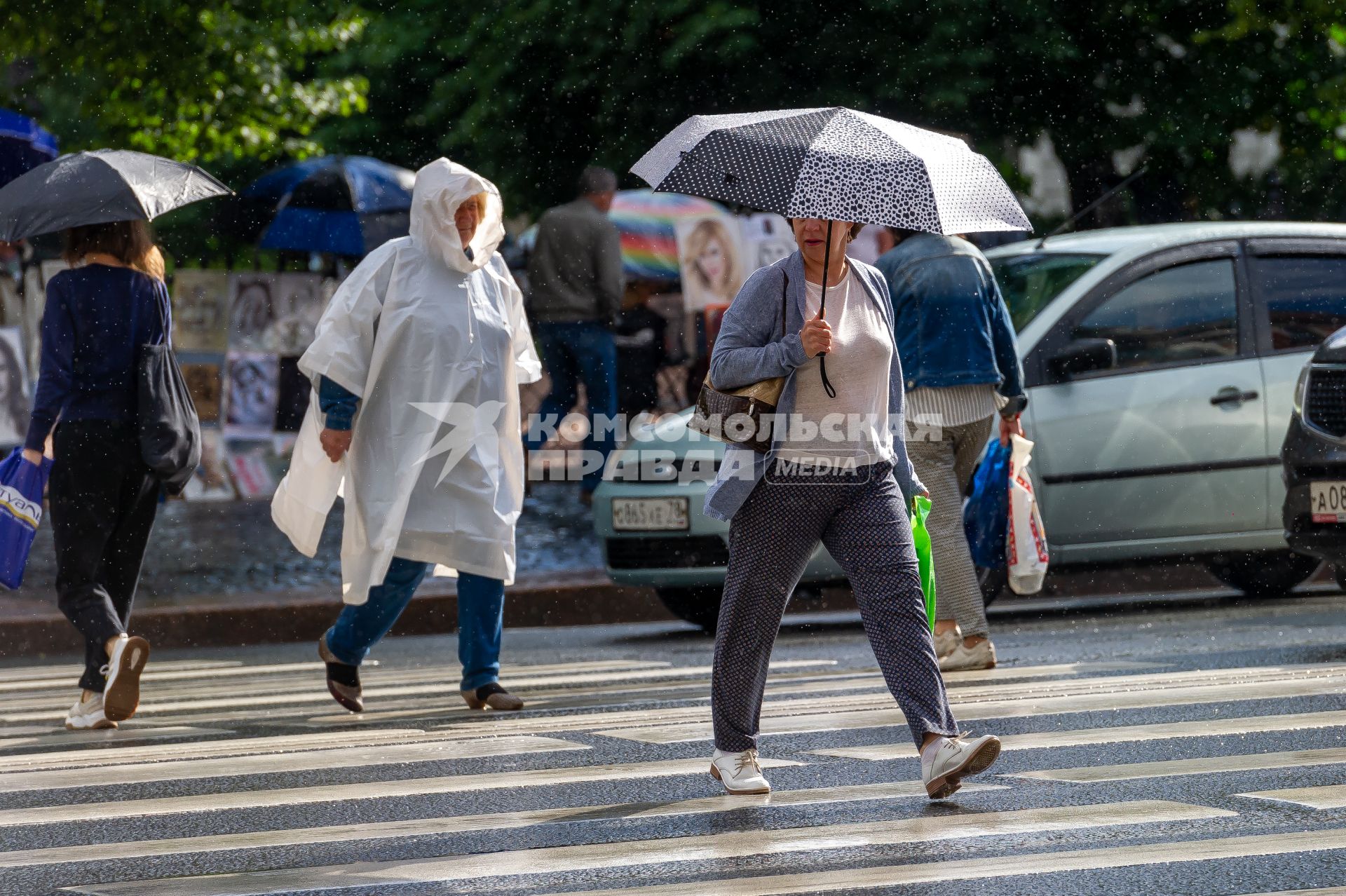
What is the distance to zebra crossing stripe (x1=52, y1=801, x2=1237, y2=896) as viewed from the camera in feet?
14.9

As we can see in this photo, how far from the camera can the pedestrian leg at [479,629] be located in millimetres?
7508

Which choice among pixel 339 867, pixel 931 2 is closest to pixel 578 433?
pixel 931 2

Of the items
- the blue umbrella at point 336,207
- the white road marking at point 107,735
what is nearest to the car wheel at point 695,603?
the white road marking at point 107,735

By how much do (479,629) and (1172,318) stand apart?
4.42 meters

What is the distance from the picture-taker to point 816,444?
5.51 metres

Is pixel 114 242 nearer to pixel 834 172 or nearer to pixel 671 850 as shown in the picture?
pixel 834 172

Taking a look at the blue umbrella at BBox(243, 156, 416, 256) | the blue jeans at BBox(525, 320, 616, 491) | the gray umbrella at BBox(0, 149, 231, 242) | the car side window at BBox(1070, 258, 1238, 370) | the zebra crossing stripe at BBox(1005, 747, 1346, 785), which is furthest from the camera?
the blue umbrella at BBox(243, 156, 416, 256)

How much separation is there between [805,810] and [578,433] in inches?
417

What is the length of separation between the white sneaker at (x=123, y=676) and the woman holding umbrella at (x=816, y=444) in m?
2.54

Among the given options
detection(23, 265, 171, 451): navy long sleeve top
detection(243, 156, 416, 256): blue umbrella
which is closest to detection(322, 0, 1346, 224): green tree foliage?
detection(243, 156, 416, 256): blue umbrella

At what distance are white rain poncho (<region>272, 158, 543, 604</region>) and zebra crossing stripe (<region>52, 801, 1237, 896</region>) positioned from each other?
8.63ft

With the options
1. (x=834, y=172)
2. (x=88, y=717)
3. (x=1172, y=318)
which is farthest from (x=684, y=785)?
(x=1172, y=318)

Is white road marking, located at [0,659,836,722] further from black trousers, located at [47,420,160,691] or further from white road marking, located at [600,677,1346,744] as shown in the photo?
white road marking, located at [600,677,1346,744]

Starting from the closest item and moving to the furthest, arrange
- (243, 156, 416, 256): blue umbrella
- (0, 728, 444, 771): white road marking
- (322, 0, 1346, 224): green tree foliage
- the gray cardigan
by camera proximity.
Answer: the gray cardigan → (0, 728, 444, 771): white road marking → (243, 156, 416, 256): blue umbrella → (322, 0, 1346, 224): green tree foliage
